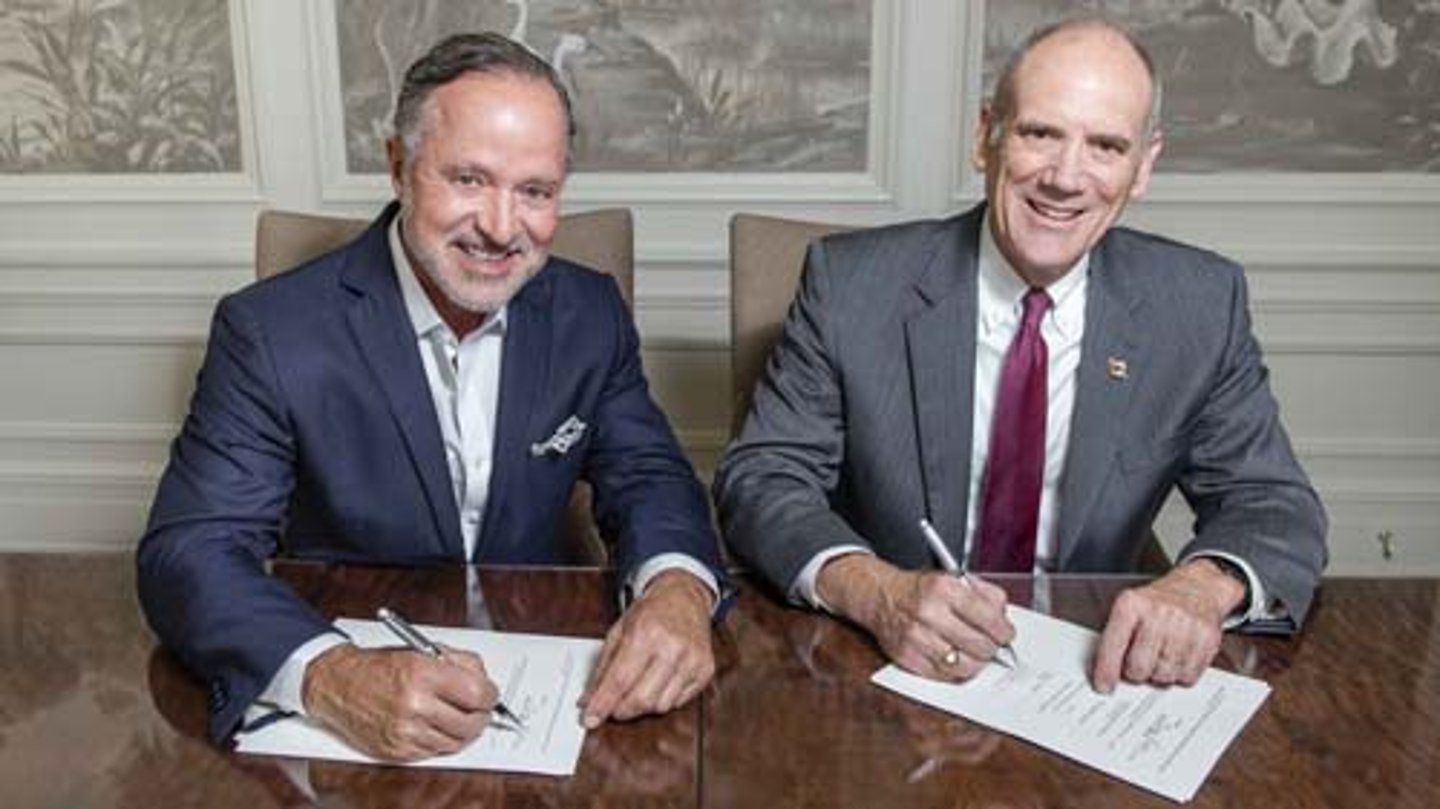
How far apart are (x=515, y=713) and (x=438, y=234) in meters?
0.60

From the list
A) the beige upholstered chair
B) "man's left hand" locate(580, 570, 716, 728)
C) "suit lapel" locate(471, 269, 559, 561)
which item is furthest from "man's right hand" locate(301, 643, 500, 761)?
the beige upholstered chair

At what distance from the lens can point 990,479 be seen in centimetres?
182

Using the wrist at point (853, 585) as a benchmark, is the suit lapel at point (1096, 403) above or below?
above

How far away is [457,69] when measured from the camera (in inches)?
62.4

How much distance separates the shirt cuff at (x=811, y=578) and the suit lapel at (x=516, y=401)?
0.43m

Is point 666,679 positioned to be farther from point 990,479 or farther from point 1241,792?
point 990,479

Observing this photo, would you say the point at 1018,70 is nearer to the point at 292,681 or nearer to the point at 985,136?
the point at 985,136

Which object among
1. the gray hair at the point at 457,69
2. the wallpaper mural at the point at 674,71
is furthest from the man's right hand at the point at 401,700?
the wallpaper mural at the point at 674,71

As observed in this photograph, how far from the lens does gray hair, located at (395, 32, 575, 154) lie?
159cm

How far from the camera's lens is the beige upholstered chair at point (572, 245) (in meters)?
2.17

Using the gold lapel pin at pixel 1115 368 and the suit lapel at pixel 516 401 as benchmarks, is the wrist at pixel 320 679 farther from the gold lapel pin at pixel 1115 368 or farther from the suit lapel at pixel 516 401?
the gold lapel pin at pixel 1115 368

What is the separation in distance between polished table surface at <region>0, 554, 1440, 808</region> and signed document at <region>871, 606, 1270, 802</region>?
0.02 metres

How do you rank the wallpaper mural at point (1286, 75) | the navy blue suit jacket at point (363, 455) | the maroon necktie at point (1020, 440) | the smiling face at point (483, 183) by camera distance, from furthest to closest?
the wallpaper mural at point (1286, 75) < the maroon necktie at point (1020, 440) < the smiling face at point (483, 183) < the navy blue suit jacket at point (363, 455)

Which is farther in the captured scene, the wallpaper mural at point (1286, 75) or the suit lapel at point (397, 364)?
the wallpaper mural at point (1286, 75)
